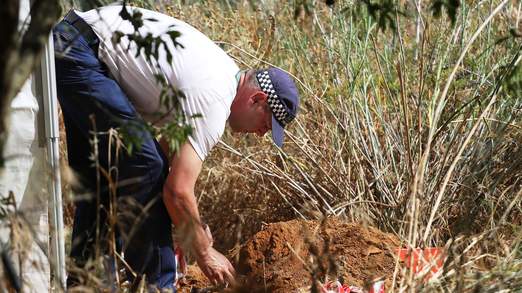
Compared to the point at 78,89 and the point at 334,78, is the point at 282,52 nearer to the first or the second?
the point at 334,78

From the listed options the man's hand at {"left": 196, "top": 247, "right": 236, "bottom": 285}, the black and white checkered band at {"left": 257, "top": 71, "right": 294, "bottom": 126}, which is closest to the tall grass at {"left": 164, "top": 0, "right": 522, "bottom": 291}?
the black and white checkered band at {"left": 257, "top": 71, "right": 294, "bottom": 126}

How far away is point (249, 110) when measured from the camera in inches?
156

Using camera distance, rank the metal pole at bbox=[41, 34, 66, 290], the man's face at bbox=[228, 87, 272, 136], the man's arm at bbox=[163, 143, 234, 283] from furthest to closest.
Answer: the man's face at bbox=[228, 87, 272, 136]
the man's arm at bbox=[163, 143, 234, 283]
the metal pole at bbox=[41, 34, 66, 290]

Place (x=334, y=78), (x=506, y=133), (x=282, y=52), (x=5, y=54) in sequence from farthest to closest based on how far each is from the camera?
(x=282, y=52) < (x=334, y=78) < (x=506, y=133) < (x=5, y=54)

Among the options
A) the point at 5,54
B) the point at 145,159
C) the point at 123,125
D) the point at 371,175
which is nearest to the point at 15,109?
the point at 145,159

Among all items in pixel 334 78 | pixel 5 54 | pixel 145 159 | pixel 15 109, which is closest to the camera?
Result: pixel 5 54

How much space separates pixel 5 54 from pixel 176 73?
1964mm

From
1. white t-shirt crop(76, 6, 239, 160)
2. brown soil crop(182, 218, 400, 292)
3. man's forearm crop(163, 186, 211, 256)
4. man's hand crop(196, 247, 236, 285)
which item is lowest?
brown soil crop(182, 218, 400, 292)

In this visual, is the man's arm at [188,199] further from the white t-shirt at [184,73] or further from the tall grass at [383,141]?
the tall grass at [383,141]

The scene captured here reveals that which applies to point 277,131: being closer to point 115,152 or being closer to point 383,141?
point 115,152

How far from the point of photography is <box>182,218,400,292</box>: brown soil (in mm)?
4145

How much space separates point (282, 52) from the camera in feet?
20.1

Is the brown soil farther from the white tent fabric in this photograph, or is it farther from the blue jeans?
the white tent fabric

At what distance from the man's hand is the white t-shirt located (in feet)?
1.30
